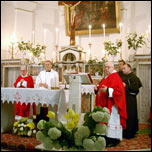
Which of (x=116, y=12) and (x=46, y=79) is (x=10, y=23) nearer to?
(x=116, y=12)

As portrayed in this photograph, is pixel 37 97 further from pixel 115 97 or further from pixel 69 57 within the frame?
pixel 69 57

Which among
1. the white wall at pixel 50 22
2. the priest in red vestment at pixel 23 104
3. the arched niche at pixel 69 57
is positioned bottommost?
the priest in red vestment at pixel 23 104

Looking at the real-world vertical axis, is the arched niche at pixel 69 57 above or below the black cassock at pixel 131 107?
above

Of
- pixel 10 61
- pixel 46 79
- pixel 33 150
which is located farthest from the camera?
pixel 10 61

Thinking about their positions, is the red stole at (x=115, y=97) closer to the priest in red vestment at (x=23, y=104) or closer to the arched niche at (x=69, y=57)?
the priest in red vestment at (x=23, y=104)

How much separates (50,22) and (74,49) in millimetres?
4356

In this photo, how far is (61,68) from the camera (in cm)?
747

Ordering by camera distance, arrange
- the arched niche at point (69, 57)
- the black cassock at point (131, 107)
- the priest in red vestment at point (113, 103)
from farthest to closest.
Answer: the arched niche at point (69, 57), the black cassock at point (131, 107), the priest in red vestment at point (113, 103)

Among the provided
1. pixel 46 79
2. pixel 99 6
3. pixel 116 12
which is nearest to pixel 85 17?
pixel 99 6

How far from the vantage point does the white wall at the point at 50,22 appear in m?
9.18

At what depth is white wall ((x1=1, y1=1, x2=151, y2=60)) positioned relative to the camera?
30.1 ft

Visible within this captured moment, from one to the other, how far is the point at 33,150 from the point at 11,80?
591cm

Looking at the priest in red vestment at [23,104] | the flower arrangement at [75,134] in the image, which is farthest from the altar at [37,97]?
the flower arrangement at [75,134]

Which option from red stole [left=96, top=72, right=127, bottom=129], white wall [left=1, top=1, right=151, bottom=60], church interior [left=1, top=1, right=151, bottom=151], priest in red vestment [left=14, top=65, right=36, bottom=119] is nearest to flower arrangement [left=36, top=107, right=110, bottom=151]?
church interior [left=1, top=1, right=151, bottom=151]
